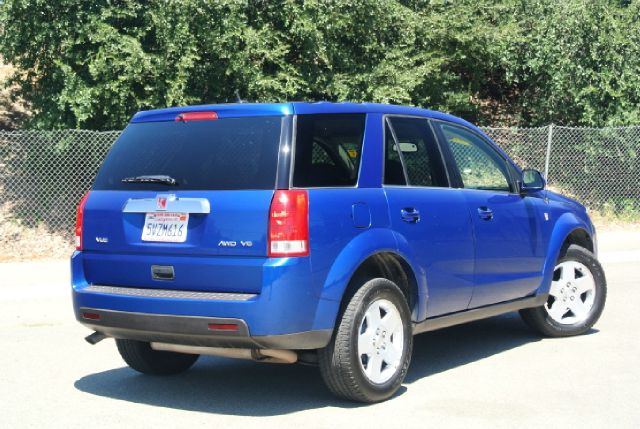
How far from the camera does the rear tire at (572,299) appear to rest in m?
8.18

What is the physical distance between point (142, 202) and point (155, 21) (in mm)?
10041

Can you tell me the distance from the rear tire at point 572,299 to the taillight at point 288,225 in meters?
3.43

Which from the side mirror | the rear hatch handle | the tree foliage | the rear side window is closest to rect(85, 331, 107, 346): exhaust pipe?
the rear hatch handle

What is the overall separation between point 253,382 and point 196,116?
2.00 meters

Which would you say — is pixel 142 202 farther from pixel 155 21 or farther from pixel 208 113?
pixel 155 21

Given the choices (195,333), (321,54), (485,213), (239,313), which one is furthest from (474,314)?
(321,54)

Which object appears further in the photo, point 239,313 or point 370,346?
point 370,346

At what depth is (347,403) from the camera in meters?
6.02

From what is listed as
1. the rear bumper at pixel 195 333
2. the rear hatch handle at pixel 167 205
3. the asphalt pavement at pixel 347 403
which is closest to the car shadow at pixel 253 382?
the asphalt pavement at pixel 347 403

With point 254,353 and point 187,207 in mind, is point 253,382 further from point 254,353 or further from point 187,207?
point 187,207

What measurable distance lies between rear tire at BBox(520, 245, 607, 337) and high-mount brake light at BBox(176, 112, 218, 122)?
144 inches

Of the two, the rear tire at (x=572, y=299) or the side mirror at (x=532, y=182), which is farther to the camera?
the rear tire at (x=572, y=299)

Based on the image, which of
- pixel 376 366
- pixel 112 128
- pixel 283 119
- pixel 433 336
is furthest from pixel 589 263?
pixel 112 128

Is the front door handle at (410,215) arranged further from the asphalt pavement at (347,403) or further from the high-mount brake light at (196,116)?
the high-mount brake light at (196,116)
